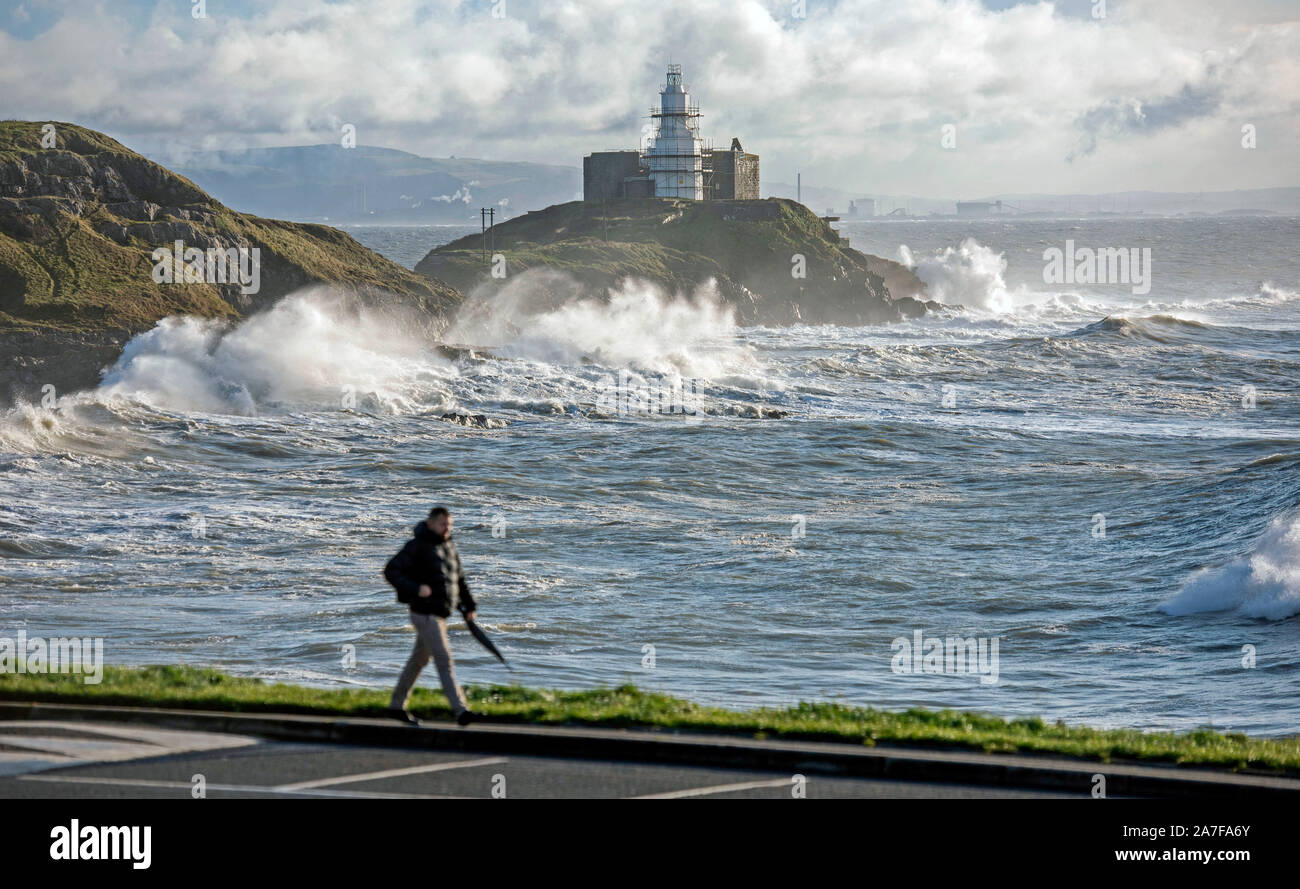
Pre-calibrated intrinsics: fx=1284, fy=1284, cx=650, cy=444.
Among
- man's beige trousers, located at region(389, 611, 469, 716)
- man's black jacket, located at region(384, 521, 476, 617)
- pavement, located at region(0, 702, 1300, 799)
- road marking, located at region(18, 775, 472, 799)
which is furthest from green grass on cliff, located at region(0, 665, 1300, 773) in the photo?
road marking, located at region(18, 775, 472, 799)

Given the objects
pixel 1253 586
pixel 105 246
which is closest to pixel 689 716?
pixel 1253 586

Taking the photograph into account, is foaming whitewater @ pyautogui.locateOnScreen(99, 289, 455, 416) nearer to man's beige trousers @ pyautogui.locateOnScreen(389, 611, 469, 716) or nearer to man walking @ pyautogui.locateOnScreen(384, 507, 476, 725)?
man's beige trousers @ pyautogui.locateOnScreen(389, 611, 469, 716)

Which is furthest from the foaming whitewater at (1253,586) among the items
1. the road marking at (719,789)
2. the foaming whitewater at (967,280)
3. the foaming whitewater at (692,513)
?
the foaming whitewater at (967,280)

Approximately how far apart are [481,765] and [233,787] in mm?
1807

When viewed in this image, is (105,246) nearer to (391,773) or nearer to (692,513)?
(692,513)

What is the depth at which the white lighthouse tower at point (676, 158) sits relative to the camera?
11144 centimetres

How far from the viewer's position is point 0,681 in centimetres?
1174

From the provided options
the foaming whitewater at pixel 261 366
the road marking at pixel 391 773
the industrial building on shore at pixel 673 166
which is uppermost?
the industrial building on shore at pixel 673 166

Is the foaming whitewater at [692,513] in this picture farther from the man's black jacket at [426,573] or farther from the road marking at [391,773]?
the road marking at [391,773]

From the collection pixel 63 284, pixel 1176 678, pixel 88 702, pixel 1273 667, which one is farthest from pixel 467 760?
pixel 63 284

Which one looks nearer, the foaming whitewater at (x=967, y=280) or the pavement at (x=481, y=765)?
the pavement at (x=481, y=765)

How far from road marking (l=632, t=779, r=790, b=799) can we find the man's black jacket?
7.30 ft

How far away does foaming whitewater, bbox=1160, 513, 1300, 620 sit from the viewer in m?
20.8

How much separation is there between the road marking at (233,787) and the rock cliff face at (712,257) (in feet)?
227
